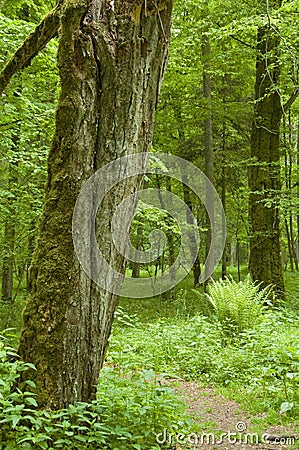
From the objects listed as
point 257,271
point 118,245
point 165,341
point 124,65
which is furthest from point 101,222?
point 257,271

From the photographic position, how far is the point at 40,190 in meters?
7.46

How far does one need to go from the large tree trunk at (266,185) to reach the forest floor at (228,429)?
5342 millimetres

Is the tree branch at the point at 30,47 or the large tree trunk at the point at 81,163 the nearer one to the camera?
the large tree trunk at the point at 81,163

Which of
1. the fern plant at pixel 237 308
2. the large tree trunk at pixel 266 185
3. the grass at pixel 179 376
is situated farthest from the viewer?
the large tree trunk at pixel 266 185

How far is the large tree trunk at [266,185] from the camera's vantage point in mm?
9617

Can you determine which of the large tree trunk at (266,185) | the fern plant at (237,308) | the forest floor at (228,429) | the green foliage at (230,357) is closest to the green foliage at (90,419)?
the forest floor at (228,429)

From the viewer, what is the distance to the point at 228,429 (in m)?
3.78

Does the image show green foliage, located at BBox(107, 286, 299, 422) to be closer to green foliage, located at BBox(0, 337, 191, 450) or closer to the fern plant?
the fern plant

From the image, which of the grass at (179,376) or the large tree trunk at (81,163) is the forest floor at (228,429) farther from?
the large tree trunk at (81,163)

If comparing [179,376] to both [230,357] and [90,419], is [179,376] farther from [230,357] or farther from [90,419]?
[90,419]

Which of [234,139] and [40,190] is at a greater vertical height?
[234,139]

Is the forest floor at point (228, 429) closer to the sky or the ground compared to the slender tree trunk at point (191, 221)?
closer to the ground

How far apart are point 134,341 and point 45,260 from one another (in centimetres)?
409

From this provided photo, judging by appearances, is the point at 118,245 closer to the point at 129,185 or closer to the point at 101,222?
the point at 101,222
